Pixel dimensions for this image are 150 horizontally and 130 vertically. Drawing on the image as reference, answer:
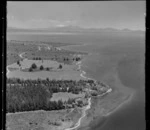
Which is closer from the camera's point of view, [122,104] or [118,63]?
[122,104]

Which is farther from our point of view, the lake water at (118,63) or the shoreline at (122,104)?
the shoreline at (122,104)

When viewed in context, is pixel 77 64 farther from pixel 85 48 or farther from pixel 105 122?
pixel 105 122

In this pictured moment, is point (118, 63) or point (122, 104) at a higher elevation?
point (118, 63)

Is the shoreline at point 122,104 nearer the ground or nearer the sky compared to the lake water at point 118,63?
nearer the ground

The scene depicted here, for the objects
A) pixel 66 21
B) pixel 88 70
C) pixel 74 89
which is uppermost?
pixel 66 21

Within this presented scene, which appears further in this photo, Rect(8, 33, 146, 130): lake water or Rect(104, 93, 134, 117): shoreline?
Rect(104, 93, 134, 117): shoreline

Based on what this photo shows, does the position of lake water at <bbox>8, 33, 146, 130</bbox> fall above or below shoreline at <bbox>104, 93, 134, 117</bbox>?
above
